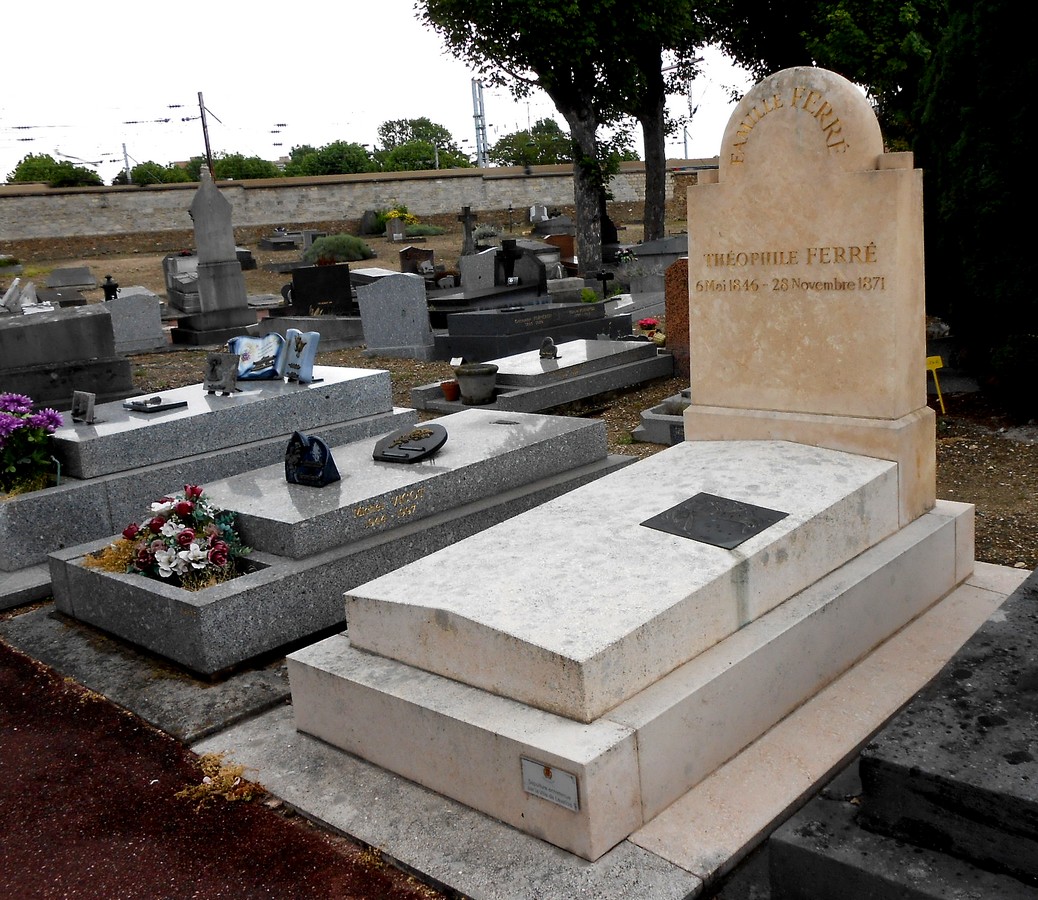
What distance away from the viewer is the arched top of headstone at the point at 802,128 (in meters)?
4.36

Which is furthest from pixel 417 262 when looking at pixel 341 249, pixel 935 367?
pixel 935 367

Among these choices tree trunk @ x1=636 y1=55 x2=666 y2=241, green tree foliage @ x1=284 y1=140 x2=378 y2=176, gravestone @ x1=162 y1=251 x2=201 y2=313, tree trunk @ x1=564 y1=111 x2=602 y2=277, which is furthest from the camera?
green tree foliage @ x1=284 y1=140 x2=378 y2=176

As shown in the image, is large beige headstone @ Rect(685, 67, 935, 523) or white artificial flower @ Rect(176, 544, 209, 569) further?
white artificial flower @ Rect(176, 544, 209, 569)

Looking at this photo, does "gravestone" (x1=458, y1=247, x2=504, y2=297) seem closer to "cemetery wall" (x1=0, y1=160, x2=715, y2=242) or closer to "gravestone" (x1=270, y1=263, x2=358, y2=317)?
"gravestone" (x1=270, y1=263, x2=358, y2=317)

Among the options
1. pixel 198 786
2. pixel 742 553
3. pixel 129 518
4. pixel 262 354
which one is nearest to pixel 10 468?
pixel 129 518

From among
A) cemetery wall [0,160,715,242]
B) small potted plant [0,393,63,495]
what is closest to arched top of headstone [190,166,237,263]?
small potted plant [0,393,63,495]

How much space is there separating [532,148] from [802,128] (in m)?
57.0

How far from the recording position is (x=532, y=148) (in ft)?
194

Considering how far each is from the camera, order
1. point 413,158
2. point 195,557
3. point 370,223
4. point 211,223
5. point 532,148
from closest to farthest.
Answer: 1. point 195,557
2. point 211,223
3. point 370,223
4. point 532,148
5. point 413,158

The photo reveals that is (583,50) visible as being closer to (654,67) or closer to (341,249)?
(654,67)

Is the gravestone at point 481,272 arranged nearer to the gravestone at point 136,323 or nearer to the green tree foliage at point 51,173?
the gravestone at point 136,323

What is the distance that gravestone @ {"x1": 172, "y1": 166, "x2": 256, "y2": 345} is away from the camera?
16.4 meters

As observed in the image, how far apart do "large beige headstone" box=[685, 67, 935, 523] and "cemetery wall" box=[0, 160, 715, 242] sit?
34425mm

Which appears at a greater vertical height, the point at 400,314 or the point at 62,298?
the point at 62,298
